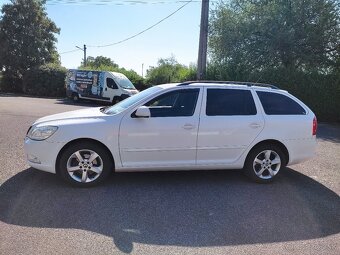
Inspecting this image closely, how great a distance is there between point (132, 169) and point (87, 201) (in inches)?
36.8

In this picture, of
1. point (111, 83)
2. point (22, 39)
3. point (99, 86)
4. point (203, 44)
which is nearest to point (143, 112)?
point (203, 44)

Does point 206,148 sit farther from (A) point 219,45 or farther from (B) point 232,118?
(A) point 219,45

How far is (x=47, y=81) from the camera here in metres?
31.8

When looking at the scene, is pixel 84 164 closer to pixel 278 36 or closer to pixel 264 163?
pixel 264 163

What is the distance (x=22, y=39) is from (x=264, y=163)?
33984 mm

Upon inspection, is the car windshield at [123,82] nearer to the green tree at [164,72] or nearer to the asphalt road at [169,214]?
the green tree at [164,72]

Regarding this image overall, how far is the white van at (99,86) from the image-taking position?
2344cm

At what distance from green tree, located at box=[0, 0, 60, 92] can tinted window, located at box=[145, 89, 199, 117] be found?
102ft

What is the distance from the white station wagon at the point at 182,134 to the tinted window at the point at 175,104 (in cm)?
2

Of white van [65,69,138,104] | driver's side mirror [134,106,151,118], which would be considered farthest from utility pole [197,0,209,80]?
driver's side mirror [134,106,151,118]

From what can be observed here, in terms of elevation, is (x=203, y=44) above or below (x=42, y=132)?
above

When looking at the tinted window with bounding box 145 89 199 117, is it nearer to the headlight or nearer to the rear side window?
the rear side window

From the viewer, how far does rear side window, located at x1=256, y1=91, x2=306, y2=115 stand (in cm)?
632

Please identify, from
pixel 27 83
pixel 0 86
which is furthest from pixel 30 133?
pixel 0 86
